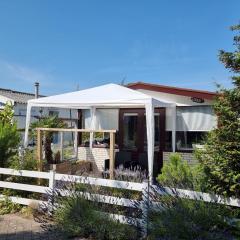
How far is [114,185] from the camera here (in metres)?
6.97

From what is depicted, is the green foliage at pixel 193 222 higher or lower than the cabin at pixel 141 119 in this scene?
lower

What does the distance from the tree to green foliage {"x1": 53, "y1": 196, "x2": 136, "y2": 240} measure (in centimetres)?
167

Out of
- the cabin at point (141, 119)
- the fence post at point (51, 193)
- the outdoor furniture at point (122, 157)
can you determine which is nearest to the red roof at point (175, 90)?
the cabin at point (141, 119)

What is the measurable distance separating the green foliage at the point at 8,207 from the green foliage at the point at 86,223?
6.48 feet

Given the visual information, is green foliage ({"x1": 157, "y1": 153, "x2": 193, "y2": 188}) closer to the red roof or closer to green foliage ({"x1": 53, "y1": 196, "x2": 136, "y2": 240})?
green foliage ({"x1": 53, "y1": 196, "x2": 136, "y2": 240})

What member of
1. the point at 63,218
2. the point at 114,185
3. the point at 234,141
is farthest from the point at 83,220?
the point at 234,141

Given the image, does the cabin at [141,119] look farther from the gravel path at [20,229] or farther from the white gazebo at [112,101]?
the gravel path at [20,229]

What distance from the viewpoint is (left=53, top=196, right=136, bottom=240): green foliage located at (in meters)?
6.20

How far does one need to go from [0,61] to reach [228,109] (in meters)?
15.3

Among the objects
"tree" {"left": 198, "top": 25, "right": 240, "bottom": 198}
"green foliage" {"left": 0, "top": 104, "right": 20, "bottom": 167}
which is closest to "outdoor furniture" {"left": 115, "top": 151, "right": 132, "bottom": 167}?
"green foliage" {"left": 0, "top": 104, "right": 20, "bottom": 167}

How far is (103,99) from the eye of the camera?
1082 cm

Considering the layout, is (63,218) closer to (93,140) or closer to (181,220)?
(181,220)

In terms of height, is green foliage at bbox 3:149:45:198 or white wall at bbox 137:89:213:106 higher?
white wall at bbox 137:89:213:106

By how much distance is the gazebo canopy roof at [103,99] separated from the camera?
10.4m
